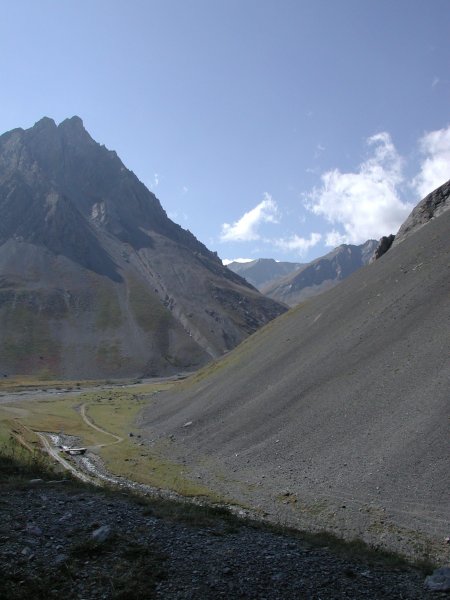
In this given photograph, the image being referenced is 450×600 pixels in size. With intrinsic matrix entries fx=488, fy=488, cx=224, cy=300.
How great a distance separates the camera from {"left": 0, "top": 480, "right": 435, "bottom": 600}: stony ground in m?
12.9

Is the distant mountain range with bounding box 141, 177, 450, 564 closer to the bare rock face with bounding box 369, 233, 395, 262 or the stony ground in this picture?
the stony ground

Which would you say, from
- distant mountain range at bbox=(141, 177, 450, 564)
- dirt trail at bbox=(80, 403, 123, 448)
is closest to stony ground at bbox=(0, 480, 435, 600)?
distant mountain range at bbox=(141, 177, 450, 564)

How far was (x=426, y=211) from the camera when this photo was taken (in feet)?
302

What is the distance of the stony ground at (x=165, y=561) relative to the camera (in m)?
12.9

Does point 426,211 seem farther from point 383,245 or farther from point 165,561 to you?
point 165,561

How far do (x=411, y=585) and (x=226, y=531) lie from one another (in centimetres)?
666

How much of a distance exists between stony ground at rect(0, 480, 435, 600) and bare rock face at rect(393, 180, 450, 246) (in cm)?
8320

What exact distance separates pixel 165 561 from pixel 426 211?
9060cm

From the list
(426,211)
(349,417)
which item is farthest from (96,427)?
Result: (426,211)

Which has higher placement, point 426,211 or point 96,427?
point 426,211

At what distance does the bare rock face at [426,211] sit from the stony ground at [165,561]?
83.2 m

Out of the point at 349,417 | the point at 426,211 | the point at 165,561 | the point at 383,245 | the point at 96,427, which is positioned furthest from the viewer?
the point at 383,245

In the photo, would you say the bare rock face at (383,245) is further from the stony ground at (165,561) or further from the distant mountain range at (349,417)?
the stony ground at (165,561)

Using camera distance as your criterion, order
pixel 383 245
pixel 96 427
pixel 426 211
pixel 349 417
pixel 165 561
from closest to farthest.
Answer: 1. pixel 165 561
2. pixel 349 417
3. pixel 96 427
4. pixel 426 211
5. pixel 383 245
